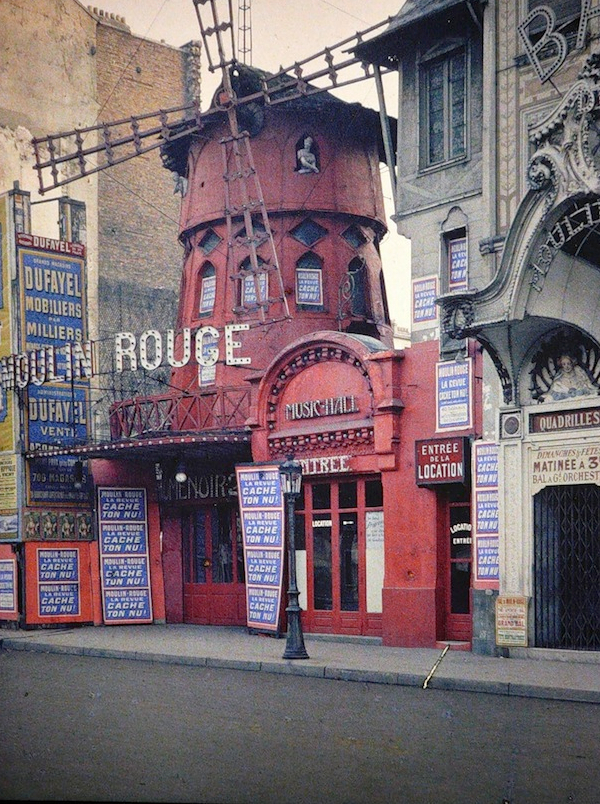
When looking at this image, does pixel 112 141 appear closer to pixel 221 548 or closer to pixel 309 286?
pixel 309 286

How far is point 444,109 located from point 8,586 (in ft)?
42.9

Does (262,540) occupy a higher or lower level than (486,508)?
lower

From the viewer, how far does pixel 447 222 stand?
21.6 metres

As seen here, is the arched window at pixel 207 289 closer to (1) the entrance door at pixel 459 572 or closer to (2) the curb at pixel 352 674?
(2) the curb at pixel 352 674

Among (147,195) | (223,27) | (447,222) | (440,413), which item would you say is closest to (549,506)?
(440,413)

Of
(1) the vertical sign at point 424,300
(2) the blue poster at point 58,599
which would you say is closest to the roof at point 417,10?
(1) the vertical sign at point 424,300

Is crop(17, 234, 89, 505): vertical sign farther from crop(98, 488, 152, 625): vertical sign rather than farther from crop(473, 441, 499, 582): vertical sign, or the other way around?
crop(473, 441, 499, 582): vertical sign

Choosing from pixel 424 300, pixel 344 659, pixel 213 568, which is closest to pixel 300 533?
pixel 213 568

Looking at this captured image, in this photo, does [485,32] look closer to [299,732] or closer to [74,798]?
[299,732]

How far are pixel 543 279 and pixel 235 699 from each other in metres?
7.56

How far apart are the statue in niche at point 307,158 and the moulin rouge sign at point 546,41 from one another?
1012 cm

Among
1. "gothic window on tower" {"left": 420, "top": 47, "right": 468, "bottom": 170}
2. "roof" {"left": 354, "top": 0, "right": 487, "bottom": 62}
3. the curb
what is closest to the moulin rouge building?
"gothic window on tower" {"left": 420, "top": 47, "right": 468, "bottom": 170}

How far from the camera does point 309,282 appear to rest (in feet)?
96.2

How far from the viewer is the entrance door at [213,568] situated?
26.9 m
